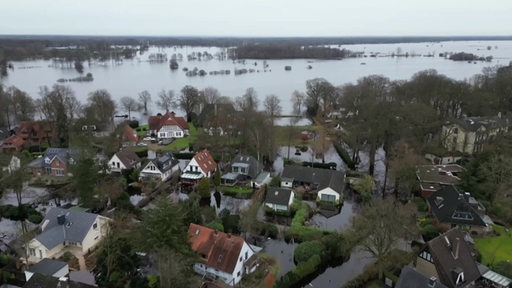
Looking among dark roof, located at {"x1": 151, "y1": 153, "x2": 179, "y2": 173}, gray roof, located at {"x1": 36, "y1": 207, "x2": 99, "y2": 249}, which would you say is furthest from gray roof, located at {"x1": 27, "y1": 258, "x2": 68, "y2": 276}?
dark roof, located at {"x1": 151, "y1": 153, "x2": 179, "y2": 173}

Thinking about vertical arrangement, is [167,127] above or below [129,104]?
below

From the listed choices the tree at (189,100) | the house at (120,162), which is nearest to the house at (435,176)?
A: the house at (120,162)

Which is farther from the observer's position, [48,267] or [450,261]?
[48,267]

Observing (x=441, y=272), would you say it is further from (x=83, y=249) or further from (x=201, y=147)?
(x=201, y=147)

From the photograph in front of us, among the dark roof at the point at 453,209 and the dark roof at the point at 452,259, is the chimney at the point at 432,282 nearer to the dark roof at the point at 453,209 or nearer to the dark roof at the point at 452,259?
the dark roof at the point at 452,259

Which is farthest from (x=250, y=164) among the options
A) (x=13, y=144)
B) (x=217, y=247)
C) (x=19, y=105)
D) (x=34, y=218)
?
(x=19, y=105)

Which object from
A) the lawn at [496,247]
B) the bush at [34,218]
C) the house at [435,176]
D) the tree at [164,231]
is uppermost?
the tree at [164,231]

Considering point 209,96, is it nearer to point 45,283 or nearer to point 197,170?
point 197,170
